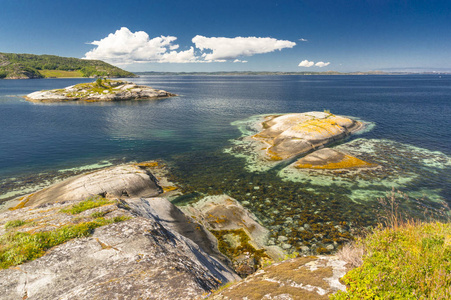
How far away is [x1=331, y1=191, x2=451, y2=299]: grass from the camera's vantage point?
190 inches

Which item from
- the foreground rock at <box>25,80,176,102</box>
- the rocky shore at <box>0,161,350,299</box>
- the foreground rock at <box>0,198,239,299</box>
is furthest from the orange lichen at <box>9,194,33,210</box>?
the foreground rock at <box>25,80,176,102</box>

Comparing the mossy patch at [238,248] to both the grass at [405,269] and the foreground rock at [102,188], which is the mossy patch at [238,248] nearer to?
the grass at [405,269]

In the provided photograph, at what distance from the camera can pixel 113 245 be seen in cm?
946

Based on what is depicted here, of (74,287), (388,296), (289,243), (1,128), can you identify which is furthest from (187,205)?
(1,128)

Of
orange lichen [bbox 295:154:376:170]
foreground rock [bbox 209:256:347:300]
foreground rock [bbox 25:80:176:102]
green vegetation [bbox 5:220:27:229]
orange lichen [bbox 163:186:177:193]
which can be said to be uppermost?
foreground rock [bbox 25:80:176:102]

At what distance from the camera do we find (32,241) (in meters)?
9.20

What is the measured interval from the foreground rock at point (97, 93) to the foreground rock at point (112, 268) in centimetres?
11600

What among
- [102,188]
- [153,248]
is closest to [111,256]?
[153,248]

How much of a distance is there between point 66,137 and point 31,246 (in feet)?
154

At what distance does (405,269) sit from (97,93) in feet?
434

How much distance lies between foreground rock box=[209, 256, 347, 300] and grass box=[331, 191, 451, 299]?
0.51m

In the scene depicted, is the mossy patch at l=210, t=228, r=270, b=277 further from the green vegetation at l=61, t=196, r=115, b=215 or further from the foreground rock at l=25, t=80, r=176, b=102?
the foreground rock at l=25, t=80, r=176, b=102

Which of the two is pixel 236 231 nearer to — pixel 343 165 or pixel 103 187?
pixel 103 187

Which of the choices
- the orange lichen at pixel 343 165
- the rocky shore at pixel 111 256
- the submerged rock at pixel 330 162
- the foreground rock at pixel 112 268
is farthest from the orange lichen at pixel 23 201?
the orange lichen at pixel 343 165
